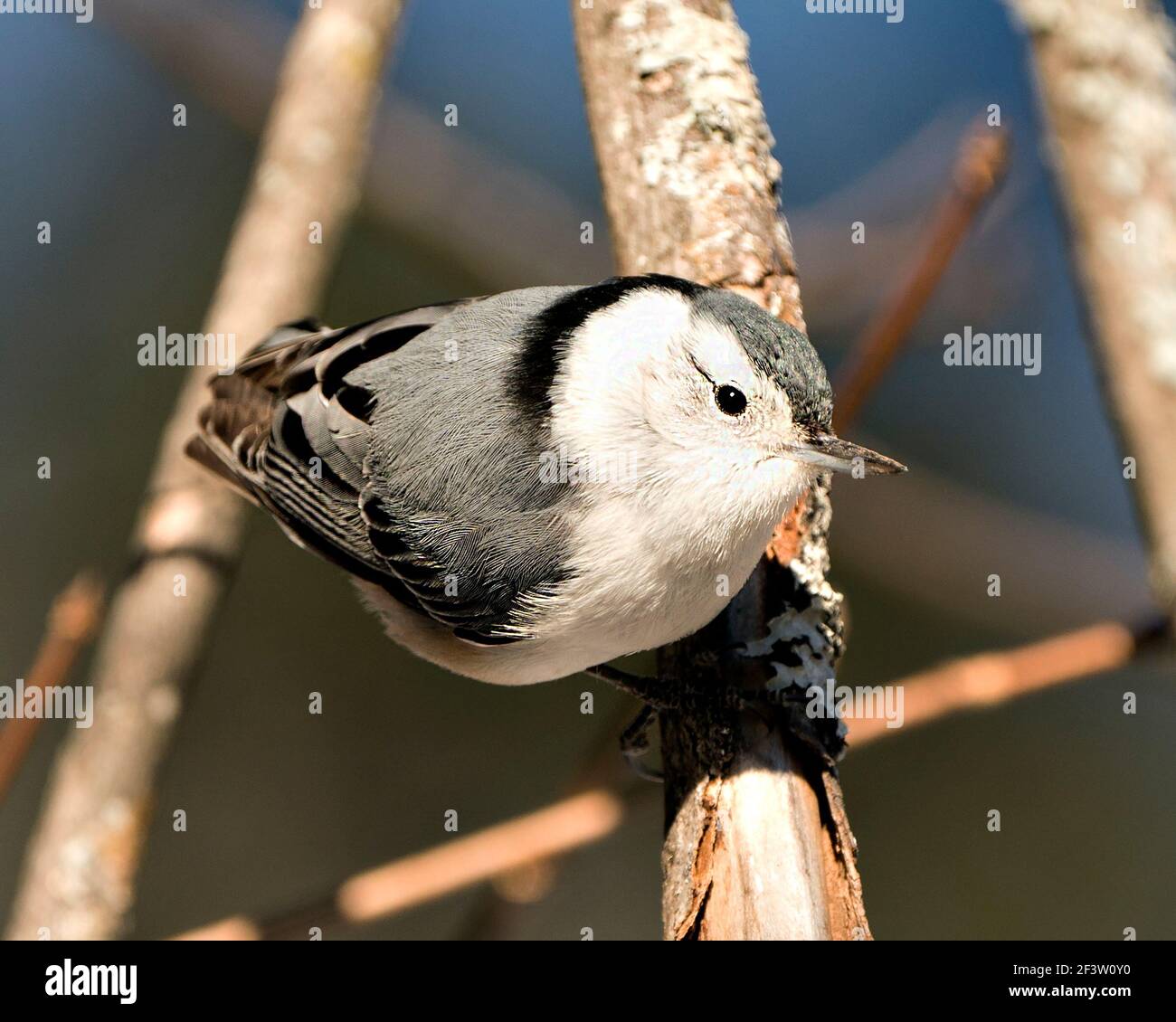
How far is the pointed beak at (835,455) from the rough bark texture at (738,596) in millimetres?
239

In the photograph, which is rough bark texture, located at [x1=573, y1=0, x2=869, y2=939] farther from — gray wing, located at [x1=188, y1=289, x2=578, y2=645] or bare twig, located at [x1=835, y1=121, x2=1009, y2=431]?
gray wing, located at [x1=188, y1=289, x2=578, y2=645]

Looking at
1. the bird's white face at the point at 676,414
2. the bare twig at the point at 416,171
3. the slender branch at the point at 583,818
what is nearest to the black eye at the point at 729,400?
the bird's white face at the point at 676,414

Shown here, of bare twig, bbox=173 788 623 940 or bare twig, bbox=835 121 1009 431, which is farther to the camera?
bare twig, bbox=835 121 1009 431

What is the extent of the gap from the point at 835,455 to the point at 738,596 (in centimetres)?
31

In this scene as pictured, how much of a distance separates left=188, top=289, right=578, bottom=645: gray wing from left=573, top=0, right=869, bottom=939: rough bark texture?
11.5 inches

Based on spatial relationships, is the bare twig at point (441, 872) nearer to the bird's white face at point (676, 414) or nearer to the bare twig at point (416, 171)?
the bird's white face at point (676, 414)

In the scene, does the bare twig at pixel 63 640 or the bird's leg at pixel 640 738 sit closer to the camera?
the bare twig at pixel 63 640

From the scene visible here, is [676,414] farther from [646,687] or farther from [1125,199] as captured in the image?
[1125,199]

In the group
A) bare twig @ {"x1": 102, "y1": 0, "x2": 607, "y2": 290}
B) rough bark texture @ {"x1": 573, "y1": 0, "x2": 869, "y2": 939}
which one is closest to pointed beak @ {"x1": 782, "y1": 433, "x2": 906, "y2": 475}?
rough bark texture @ {"x1": 573, "y1": 0, "x2": 869, "y2": 939}

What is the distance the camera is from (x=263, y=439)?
219 centimetres

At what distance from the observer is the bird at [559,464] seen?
5.57 feet

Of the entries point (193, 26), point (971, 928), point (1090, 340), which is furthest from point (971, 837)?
point (193, 26)

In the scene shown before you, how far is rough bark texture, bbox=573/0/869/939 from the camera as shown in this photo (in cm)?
151

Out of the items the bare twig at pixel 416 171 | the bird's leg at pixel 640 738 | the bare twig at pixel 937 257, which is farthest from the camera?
the bare twig at pixel 416 171
